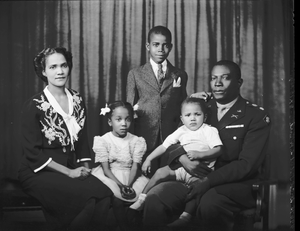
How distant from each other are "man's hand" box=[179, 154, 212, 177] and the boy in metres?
0.03

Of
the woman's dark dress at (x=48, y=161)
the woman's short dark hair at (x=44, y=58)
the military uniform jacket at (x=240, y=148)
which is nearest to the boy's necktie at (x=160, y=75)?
the military uniform jacket at (x=240, y=148)

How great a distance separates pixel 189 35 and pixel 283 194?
6.15 ft

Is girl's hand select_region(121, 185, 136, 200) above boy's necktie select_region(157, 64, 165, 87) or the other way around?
the other way around

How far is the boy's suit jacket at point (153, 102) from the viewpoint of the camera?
17.1ft

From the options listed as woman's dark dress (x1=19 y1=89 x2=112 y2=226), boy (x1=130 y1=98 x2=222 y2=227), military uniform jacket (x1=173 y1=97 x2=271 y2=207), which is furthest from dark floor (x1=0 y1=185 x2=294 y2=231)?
boy (x1=130 y1=98 x2=222 y2=227)

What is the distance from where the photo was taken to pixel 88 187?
16.7 ft

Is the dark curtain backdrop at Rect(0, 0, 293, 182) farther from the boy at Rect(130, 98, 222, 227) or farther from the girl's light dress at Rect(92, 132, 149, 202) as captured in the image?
the boy at Rect(130, 98, 222, 227)

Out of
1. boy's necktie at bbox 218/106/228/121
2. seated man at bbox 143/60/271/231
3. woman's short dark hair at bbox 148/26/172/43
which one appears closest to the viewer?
seated man at bbox 143/60/271/231

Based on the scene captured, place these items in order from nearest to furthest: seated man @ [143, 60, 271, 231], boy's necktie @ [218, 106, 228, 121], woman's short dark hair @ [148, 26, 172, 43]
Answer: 1. seated man @ [143, 60, 271, 231]
2. boy's necktie @ [218, 106, 228, 121]
3. woman's short dark hair @ [148, 26, 172, 43]

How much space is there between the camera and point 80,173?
16.8 ft

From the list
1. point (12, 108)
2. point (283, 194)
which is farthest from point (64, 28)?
point (283, 194)

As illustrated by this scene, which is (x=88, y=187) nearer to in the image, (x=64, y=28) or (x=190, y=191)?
(x=190, y=191)

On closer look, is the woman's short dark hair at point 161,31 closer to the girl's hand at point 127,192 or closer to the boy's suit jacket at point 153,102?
the boy's suit jacket at point 153,102

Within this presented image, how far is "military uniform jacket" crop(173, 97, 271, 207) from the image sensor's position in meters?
5.07
